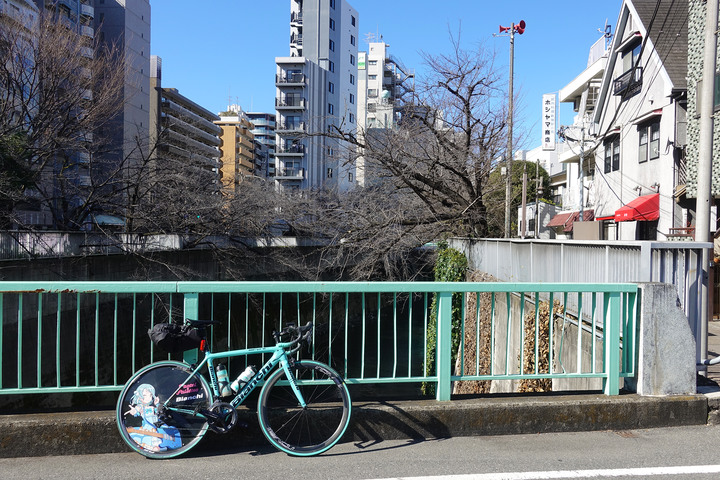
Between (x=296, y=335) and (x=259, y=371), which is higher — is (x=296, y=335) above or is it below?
above

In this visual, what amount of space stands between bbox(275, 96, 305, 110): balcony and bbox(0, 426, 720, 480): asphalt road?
Result: 2592 inches

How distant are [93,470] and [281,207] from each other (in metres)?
27.5

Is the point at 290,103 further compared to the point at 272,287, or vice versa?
the point at 290,103

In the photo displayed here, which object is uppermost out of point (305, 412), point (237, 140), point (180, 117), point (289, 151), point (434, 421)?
point (237, 140)

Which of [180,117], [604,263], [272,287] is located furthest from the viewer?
[180,117]

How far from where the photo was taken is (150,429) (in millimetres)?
4082

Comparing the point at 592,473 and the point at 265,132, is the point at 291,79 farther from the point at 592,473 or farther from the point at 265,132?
the point at 592,473

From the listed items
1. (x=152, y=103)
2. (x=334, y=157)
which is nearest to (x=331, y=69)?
(x=152, y=103)

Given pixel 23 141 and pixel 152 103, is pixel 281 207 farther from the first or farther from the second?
pixel 152 103

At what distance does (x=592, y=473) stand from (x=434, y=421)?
1.16 m

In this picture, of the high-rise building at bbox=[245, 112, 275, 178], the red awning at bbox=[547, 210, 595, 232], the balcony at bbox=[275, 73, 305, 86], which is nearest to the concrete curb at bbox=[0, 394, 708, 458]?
the red awning at bbox=[547, 210, 595, 232]

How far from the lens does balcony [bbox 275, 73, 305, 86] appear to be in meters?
66.8

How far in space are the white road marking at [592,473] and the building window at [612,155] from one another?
76.7ft

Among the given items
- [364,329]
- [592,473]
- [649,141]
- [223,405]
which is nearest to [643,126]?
[649,141]
